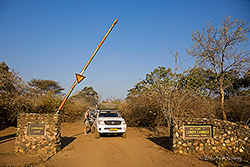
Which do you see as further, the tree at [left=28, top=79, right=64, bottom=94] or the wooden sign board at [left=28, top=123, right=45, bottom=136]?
the tree at [left=28, top=79, right=64, bottom=94]

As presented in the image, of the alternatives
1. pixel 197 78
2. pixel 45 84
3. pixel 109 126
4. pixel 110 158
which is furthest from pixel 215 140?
pixel 45 84

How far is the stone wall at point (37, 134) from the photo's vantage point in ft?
24.6

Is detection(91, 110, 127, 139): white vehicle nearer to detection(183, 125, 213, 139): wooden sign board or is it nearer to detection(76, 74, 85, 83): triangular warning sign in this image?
detection(76, 74, 85, 83): triangular warning sign

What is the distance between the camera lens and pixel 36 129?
25.1 ft

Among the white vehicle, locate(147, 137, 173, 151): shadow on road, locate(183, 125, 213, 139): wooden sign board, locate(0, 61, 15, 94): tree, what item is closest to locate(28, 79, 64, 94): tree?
locate(0, 61, 15, 94): tree

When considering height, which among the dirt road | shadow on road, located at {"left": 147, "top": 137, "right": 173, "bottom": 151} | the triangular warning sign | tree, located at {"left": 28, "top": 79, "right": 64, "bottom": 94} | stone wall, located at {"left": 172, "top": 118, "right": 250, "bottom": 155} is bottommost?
the dirt road

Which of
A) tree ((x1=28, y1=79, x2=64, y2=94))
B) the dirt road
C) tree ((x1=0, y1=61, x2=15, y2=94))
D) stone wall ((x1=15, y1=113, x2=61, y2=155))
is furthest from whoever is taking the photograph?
tree ((x1=28, y1=79, x2=64, y2=94))

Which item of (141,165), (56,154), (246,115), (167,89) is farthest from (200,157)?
(246,115)

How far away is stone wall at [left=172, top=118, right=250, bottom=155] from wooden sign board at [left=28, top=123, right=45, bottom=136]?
5215mm

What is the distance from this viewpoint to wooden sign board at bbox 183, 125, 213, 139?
7.60 metres

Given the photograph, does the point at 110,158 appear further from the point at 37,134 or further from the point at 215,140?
the point at 215,140

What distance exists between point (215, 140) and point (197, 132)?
76 centimetres

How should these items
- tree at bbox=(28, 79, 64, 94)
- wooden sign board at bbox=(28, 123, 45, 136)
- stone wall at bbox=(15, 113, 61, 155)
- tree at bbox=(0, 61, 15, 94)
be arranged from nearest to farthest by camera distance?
1. stone wall at bbox=(15, 113, 61, 155)
2. wooden sign board at bbox=(28, 123, 45, 136)
3. tree at bbox=(0, 61, 15, 94)
4. tree at bbox=(28, 79, 64, 94)

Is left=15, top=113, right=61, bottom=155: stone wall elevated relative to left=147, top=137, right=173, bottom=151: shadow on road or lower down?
elevated
